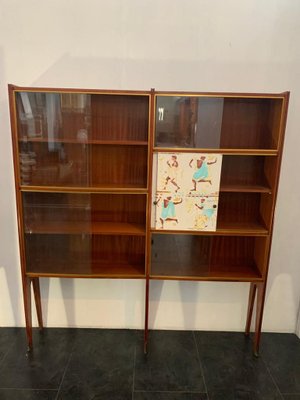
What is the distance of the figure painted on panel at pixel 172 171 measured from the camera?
1900mm

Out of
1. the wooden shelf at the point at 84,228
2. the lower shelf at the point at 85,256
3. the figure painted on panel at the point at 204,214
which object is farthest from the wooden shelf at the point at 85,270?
the figure painted on panel at the point at 204,214

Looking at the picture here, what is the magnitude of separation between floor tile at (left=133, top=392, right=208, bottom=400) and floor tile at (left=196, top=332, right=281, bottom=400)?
3.4 inches

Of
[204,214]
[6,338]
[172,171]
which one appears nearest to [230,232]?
[204,214]

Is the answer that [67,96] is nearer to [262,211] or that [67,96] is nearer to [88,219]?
[88,219]

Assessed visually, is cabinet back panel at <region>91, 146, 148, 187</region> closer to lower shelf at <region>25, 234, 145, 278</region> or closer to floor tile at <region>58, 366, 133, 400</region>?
lower shelf at <region>25, 234, 145, 278</region>

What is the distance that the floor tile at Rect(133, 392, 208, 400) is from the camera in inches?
70.8

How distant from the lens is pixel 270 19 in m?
2.00

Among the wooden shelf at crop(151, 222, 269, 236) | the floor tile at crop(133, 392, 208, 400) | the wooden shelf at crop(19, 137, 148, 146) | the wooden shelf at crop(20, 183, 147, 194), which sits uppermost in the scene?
the wooden shelf at crop(19, 137, 148, 146)

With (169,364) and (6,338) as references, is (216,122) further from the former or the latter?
(6,338)

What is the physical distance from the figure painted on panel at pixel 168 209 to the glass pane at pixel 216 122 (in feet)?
1.20

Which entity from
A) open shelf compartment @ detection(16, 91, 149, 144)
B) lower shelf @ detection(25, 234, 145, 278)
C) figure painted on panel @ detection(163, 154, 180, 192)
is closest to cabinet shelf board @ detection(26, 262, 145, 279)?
lower shelf @ detection(25, 234, 145, 278)

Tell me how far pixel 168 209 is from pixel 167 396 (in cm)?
119

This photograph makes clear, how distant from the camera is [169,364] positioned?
209cm

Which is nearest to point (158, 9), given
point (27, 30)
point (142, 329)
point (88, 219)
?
point (27, 30)
